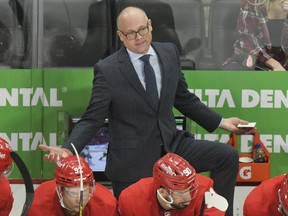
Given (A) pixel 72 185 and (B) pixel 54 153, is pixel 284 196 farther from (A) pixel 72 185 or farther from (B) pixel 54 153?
(B) pixel 54 153

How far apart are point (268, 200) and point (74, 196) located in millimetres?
930

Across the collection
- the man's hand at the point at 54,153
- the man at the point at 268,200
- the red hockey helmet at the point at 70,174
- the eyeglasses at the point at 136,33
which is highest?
the eyeglasses at the point at 136,33

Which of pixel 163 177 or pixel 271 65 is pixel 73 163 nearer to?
pixel 163 177

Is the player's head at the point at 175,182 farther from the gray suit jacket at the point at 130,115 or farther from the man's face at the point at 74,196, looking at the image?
the gray suit jacket at the point at 130,115

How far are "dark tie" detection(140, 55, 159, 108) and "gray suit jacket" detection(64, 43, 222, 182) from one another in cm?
3

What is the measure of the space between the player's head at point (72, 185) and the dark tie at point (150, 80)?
25.4 inches

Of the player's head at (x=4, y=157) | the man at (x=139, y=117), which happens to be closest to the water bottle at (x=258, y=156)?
the man at (x=139, y=117)

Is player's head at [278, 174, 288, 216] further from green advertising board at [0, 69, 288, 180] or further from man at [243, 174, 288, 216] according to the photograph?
green advertising board at [0, 69, 288, 180]

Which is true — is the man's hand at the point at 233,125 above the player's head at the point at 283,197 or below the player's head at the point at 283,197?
above

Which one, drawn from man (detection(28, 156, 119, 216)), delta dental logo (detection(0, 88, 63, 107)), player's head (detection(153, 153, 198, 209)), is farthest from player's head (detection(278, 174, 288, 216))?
delta dental logo (detection(0, 88, 63, 107))

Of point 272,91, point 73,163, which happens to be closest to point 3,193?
point 73,163

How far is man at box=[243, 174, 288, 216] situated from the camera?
14.8ft

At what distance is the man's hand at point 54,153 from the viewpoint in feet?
14.7

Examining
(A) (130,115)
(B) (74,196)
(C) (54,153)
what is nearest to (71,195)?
(B) (74,196)
